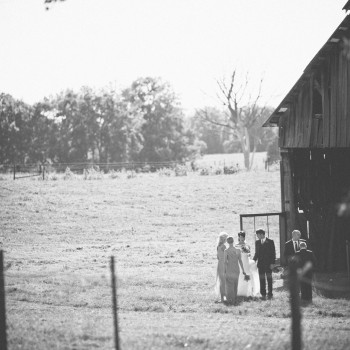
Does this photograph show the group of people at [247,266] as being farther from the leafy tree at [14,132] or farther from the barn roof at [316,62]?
the leafy tree at [14,132]

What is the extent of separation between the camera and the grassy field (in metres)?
9.73

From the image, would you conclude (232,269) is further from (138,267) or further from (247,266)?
(138,267)

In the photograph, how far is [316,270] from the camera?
18734 millimetres

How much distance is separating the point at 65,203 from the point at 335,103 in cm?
2146

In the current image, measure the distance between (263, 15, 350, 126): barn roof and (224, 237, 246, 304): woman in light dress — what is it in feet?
21.6

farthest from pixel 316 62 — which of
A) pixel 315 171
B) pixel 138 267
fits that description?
pixel 138 267

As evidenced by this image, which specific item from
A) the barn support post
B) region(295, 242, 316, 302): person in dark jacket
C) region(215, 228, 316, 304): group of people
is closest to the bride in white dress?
region(215, 228, 316, 304): group of people

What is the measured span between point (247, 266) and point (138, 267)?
5758 millimetres

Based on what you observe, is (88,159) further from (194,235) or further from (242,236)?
(242,236)

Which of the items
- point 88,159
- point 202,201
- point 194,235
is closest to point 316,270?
point 194,235

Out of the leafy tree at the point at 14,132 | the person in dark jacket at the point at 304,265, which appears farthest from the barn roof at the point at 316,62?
the leafy tree at the point at 14,132

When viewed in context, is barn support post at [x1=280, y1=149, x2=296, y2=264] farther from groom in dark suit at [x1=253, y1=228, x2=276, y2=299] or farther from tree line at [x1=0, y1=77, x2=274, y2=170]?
tree line at [x1=0, y1=77, x2=274, y2=170]

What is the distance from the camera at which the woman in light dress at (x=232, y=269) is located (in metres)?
14.3

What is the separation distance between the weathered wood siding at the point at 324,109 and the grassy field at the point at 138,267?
4.59 meters
